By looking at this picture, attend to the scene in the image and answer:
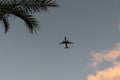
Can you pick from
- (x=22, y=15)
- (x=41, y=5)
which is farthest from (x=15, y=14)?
(x=41, y=5)

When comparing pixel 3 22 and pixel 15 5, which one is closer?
pixel 15 5

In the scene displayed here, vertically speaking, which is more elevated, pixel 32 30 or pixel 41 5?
pixel 41 5

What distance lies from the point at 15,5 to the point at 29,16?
1124 millimetres

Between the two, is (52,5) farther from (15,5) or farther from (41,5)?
(15,5)

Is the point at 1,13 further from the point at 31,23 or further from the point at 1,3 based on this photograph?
the point at 31,23

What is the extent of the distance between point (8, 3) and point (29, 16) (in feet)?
4.87

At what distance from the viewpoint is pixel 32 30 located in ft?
60.6

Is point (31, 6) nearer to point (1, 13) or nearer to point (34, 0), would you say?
point (34, 0)

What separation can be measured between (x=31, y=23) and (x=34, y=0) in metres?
1.34

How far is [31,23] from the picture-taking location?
61.4ft

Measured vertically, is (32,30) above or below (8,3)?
below

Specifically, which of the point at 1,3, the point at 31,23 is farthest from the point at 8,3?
the point at 31,23

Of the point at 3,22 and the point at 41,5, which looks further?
the point at 3,22

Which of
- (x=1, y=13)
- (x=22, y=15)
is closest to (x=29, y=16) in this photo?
(x=22, y=15)
